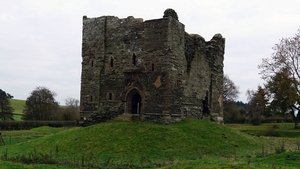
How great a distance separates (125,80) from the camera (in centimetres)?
3109

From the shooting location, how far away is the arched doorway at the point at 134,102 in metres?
30.9

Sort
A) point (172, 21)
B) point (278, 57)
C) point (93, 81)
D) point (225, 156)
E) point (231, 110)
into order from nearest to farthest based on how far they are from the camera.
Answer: point (225, 156) → point (172, 21) → point (93, 81) → point (278, 57) → point (231, 110)

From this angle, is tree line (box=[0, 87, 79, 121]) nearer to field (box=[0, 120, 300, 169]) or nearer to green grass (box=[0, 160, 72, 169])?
field (box=[0, 120, 300, 169])

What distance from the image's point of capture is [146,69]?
2992 cm

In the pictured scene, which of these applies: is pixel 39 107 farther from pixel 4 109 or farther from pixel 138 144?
pixel 138 144

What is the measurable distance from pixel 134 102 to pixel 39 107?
4610 cm

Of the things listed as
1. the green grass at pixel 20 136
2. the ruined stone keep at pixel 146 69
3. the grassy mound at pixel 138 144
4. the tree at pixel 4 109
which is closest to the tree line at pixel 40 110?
the tree at pixel 4 109

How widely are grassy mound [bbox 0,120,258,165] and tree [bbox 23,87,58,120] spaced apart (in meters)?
45.7

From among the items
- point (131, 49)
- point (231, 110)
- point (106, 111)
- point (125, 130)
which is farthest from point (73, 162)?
point (231, 110)

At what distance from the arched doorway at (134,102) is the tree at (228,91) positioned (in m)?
53.4

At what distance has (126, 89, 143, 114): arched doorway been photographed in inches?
1216

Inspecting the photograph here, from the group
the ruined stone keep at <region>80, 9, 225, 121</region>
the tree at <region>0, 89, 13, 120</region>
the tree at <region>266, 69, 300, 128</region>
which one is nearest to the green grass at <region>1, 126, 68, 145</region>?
the ruined stone keep at <region>80, 9, 225, 121</region>

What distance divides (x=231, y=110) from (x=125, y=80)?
51473mm

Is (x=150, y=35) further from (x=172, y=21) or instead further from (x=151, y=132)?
(x=151, y=132)
